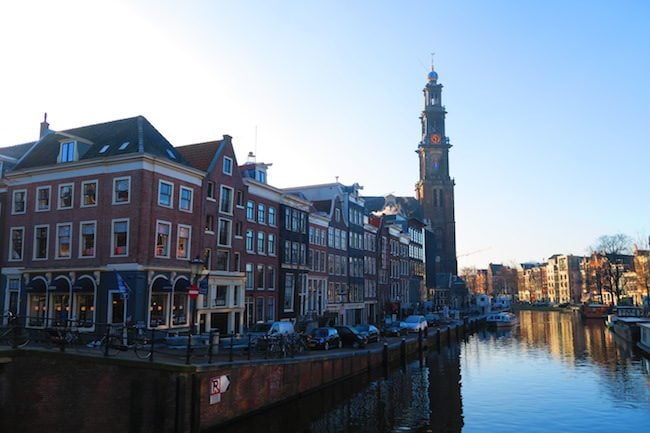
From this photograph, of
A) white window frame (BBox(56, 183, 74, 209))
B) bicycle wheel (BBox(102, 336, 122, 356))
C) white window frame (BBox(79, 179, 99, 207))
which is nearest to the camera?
bicycle wheel (BBox(102, 336, 122, 356))

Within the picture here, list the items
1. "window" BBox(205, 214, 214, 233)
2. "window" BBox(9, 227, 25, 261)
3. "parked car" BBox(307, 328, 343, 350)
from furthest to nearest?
1. "window" BBox(205, 214, 214, 233)
2. "window" BBox(9, 227, 25, 261)
3. "parked car" BBox(307, 328, 343, 350)

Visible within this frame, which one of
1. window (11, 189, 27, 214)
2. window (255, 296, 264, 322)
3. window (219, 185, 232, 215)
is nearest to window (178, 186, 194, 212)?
window (219, 185, 232, 215)

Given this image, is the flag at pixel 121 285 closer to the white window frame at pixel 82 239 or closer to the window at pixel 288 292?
the white window frame at pixel 82 239

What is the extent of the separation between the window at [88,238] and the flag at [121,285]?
10.7 ft

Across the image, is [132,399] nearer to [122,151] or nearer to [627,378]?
[122,151]

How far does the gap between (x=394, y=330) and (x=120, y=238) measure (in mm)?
31852

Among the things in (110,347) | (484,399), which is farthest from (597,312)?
(110,347)

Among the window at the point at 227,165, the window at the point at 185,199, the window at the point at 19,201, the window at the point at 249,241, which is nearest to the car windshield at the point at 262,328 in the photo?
the window at the point at 185,199

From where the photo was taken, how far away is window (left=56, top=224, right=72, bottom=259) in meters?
38.3

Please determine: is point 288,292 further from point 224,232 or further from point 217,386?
point 217,386

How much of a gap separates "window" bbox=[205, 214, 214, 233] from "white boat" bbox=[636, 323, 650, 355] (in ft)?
149

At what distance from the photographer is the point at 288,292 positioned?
176ft

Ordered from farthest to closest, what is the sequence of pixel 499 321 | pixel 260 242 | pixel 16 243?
pixel 499 321 → pixel 260 242 → pixel 16 243

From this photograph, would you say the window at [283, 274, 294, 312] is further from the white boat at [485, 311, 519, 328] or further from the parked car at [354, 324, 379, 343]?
the white boat at [485, 311, 519, 328]
